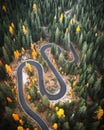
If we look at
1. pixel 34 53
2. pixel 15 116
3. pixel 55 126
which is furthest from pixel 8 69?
pixel 55 126

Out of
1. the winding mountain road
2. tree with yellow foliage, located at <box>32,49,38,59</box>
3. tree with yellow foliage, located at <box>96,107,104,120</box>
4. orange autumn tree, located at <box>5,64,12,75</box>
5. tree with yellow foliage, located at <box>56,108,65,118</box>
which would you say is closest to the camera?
tree with yellow foliage, located at <box>56,108,65,118</box>

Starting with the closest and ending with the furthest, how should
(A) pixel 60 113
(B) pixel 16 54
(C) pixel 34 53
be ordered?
(A) pixel 60 113
(B) pixel 16 54
(C) pixel 34 53

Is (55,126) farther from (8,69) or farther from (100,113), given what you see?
(8,69)

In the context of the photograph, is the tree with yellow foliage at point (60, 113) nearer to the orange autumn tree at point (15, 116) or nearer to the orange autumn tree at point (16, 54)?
the orange autumn tree at point (15, 116)

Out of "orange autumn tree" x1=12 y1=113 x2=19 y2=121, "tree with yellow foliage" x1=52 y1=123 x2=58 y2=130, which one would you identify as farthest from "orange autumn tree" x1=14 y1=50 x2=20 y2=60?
"tree with yellow foliage" x1=52 y1=123 x2=58 y2=130

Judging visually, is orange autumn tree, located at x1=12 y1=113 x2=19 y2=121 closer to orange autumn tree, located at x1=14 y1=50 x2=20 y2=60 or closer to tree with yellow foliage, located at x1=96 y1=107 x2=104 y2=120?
tree with yellow foliage, located at x1=96 y1=107 x2=104 y2=120

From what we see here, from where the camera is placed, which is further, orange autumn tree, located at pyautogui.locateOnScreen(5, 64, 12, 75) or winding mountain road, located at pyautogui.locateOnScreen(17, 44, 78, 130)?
orange autumn tree, located at pyautogui.locateOnScreen(5, 64, 12, 75)

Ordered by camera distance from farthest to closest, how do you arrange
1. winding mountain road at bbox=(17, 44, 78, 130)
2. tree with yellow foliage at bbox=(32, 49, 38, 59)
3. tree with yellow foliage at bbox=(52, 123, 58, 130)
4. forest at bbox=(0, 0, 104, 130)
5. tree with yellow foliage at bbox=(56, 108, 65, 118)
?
1. tree with yellow foliage at bbox=(32, 49, 38, 59)
2. winding mountain road at bbox=(17, 44, 78, 130)
3. forest at bbox=(0, 0, 104, 130)
4. tree with yellow foliage at bbox=(56, 108, 65, 118)
5. tree with yellow foliage at bbox=(52, 123, 58, 130)

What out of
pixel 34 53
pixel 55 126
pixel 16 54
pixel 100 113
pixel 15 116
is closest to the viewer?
pixel 55 126

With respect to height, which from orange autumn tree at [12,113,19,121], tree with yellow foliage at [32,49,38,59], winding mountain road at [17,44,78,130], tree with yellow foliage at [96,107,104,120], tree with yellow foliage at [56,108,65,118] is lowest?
tree with yellow foliage at [96,107,104,120]

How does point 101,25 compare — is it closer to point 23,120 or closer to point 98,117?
point 98,117

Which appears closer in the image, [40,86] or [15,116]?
[15,116]
